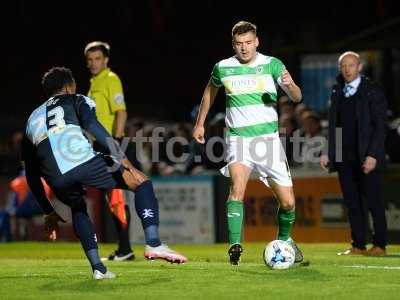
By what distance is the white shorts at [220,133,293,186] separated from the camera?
31.1ft

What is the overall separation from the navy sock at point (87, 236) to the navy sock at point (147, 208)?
1.53 ft

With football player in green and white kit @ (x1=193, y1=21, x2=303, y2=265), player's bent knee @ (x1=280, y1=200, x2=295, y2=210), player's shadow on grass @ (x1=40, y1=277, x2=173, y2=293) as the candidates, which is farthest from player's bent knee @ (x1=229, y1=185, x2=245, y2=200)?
player's shadow on grass @ (x1=40, y1=277, x2=173, y2=293)

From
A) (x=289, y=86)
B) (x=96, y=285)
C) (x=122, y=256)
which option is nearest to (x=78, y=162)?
(x=96, y=285)

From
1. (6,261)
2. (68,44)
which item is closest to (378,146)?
(6,261)

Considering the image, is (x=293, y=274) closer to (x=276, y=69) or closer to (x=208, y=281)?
(x=208, y=281)

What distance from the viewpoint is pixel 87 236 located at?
8.36m

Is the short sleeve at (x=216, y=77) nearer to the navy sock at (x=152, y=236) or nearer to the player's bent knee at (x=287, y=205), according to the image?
the player's bent knee at (x=287, y=205)

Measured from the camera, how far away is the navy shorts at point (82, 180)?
846cm

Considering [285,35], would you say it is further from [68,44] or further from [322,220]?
[322,220]

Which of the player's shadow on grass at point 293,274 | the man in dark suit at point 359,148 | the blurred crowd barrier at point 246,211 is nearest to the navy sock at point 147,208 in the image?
the player's shadow on grass at point 293,274

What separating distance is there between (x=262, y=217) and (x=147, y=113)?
813 cm

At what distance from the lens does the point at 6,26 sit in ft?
81.0

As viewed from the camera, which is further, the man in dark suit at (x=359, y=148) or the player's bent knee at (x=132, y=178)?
the man in dark suit at (x=359, y=148)

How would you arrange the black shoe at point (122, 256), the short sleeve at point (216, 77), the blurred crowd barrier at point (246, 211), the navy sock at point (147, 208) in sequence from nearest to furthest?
1. the navy sock at point (147, 208)
2. the short sleeve at point (216, 77)
3. the black shoe at point (122, 256)
4. the blurred crowd barrier at point (246, 211)
